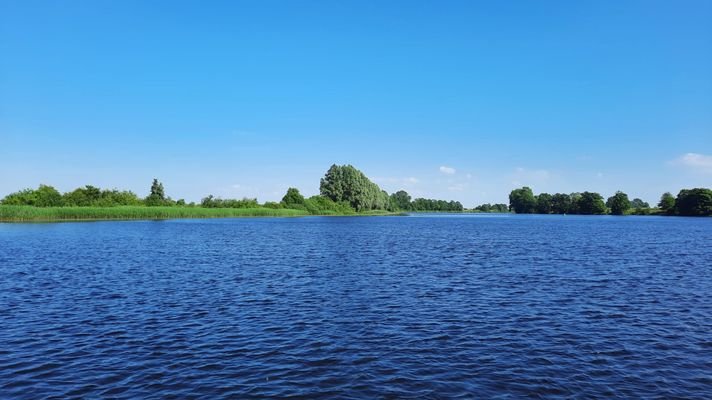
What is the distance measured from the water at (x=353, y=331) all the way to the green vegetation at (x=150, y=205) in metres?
80.0

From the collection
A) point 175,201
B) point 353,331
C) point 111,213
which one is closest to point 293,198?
point 175,201

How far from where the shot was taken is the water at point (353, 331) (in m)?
13.1

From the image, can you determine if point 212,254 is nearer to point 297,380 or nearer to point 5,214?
point 297,380

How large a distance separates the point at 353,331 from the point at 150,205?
154 m

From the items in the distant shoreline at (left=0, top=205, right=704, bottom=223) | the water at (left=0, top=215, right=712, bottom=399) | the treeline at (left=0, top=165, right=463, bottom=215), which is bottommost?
the water at (left=0, top=215, right=712, bottom=399)

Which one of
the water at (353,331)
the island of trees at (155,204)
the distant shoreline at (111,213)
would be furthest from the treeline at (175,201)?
the water at (353,331)

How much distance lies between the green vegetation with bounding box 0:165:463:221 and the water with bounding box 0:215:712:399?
263 ft

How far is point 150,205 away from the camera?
156 m

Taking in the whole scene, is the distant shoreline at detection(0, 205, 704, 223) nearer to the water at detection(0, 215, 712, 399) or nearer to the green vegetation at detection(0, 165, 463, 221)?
the green vegetation at detection(0, 165, 463, 221)

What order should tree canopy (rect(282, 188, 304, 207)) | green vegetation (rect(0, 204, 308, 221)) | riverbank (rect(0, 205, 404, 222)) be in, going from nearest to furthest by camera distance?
green vegetation (rect(0, 204, 308, 221))
riverbank (rect(0, 205, 404, 222))
tree canopy (rect(282, 188, 304, 207))

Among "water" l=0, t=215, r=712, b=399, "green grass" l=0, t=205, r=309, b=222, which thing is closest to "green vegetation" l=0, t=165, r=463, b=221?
"green grass" l=0, t=205, r=309, b=222

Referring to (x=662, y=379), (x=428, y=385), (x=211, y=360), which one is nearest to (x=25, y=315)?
(x=211, y=360)

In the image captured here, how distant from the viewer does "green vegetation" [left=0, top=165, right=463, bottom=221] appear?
10570cm

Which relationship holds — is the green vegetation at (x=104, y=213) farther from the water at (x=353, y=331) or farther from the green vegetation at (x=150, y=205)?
the water at (x=353, y=331)
